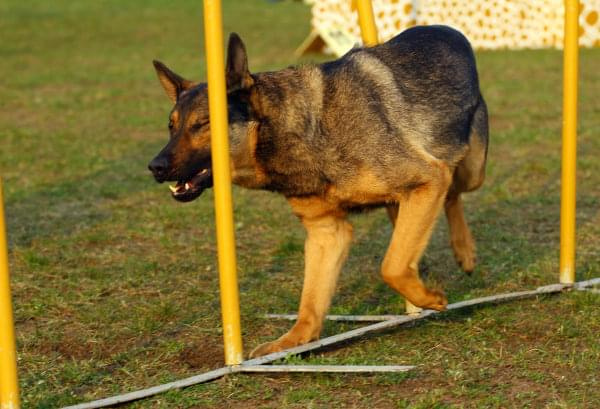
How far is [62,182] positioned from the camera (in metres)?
8.77

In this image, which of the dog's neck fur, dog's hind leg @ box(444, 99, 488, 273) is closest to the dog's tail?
dog's hind leg @ box(444, 99, 488, 273)

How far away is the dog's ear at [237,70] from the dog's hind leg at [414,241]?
94cm

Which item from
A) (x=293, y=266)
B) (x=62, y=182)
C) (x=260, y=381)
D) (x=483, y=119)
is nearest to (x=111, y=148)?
(x=62, y=182)

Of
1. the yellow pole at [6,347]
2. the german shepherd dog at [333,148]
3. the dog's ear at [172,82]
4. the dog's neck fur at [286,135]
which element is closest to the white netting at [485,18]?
the german shepherd dog at [333,148]

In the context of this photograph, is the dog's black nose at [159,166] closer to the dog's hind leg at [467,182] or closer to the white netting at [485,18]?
the dog's hind leg at [467,182]

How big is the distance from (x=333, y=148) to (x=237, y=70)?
583 mm

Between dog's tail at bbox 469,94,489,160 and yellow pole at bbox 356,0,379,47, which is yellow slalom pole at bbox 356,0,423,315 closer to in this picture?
yellow pole at bbox 356,0,379,47

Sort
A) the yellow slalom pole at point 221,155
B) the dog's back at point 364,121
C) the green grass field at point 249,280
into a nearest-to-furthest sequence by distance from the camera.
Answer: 1. the yellow slalom pole at point 221,155
2. the green grass field at point 249,280
3. the dog's back at point 364,121

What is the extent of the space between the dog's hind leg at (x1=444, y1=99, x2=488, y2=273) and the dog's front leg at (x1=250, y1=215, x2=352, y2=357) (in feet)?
2.78

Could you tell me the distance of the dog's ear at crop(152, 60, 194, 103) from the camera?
15.4ft

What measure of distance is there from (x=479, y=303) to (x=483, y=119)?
3.49 feet

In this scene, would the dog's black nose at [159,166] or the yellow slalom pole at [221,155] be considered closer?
the yellow slalom pole at [221,155]

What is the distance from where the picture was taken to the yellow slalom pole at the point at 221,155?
13.1ft

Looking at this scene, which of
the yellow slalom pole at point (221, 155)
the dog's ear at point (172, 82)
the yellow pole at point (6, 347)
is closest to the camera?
the yellow pole at point (6, 347)
